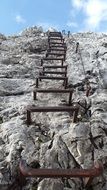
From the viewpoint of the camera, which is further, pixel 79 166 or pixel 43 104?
pixel 43 104

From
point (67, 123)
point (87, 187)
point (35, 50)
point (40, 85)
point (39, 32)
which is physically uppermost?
point (39, 32)

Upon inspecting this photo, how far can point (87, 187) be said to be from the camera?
616 centimetres

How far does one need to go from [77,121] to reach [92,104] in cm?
120

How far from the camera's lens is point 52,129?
7789 mm

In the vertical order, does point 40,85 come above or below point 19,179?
above

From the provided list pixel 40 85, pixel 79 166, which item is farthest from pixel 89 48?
pixel 79 166

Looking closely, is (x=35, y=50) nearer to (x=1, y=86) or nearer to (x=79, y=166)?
(x=1, y=86)

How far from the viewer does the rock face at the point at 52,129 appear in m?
6.34

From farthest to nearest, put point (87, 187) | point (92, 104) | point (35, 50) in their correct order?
point (35, 50)
point (92, 104)
point (87, 187)

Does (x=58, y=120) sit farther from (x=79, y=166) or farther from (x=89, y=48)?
(x=89, y=48)

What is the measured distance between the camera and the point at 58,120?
26.8 ft

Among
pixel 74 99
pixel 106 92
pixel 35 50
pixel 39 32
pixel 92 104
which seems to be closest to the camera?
pixel 92 104

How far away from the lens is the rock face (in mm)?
6338

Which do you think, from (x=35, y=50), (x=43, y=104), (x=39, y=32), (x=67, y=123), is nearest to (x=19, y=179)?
(x=67, y=123)
